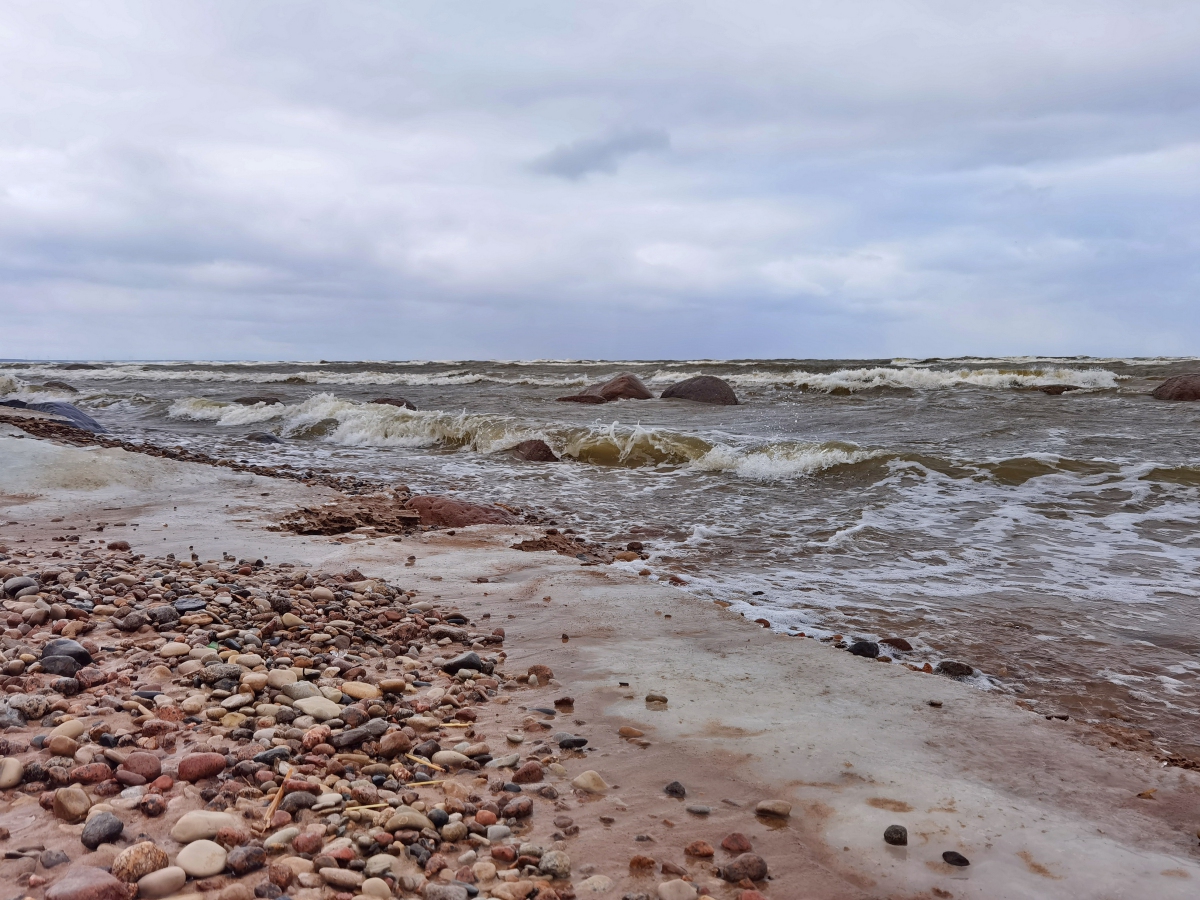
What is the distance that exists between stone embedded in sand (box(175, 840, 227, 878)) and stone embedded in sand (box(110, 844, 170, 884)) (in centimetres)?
4

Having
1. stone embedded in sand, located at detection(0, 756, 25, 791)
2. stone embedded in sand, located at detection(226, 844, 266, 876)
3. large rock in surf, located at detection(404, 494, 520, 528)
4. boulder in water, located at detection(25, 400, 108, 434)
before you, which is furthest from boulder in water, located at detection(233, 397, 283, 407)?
stone embedded in sand, located at detection(226, 844, 266, 876)

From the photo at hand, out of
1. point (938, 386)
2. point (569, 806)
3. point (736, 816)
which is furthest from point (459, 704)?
point (938, 386)

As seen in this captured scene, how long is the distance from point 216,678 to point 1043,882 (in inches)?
109

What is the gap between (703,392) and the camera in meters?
20.2

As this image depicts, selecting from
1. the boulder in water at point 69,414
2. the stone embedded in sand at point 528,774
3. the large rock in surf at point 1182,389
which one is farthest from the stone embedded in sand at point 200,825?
the large rock in surf at point 1182,389

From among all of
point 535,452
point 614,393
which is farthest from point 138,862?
point 614,393

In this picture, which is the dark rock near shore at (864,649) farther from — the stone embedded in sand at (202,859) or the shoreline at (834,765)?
the stone embedded in sand at (202,859)

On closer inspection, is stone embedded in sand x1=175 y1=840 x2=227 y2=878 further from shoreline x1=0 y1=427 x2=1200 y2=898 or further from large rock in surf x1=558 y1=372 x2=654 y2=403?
large rock in surf x1=558 y1=372 x2=654 y2=403

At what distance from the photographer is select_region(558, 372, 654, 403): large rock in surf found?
20.2m

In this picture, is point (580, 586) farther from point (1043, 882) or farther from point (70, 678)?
point (1043, 882)

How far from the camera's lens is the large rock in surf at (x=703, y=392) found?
66.2 feet

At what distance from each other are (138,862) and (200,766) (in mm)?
472

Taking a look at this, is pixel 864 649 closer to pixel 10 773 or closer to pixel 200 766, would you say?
→ pixel 200 766

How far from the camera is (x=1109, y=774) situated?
8.36ft
